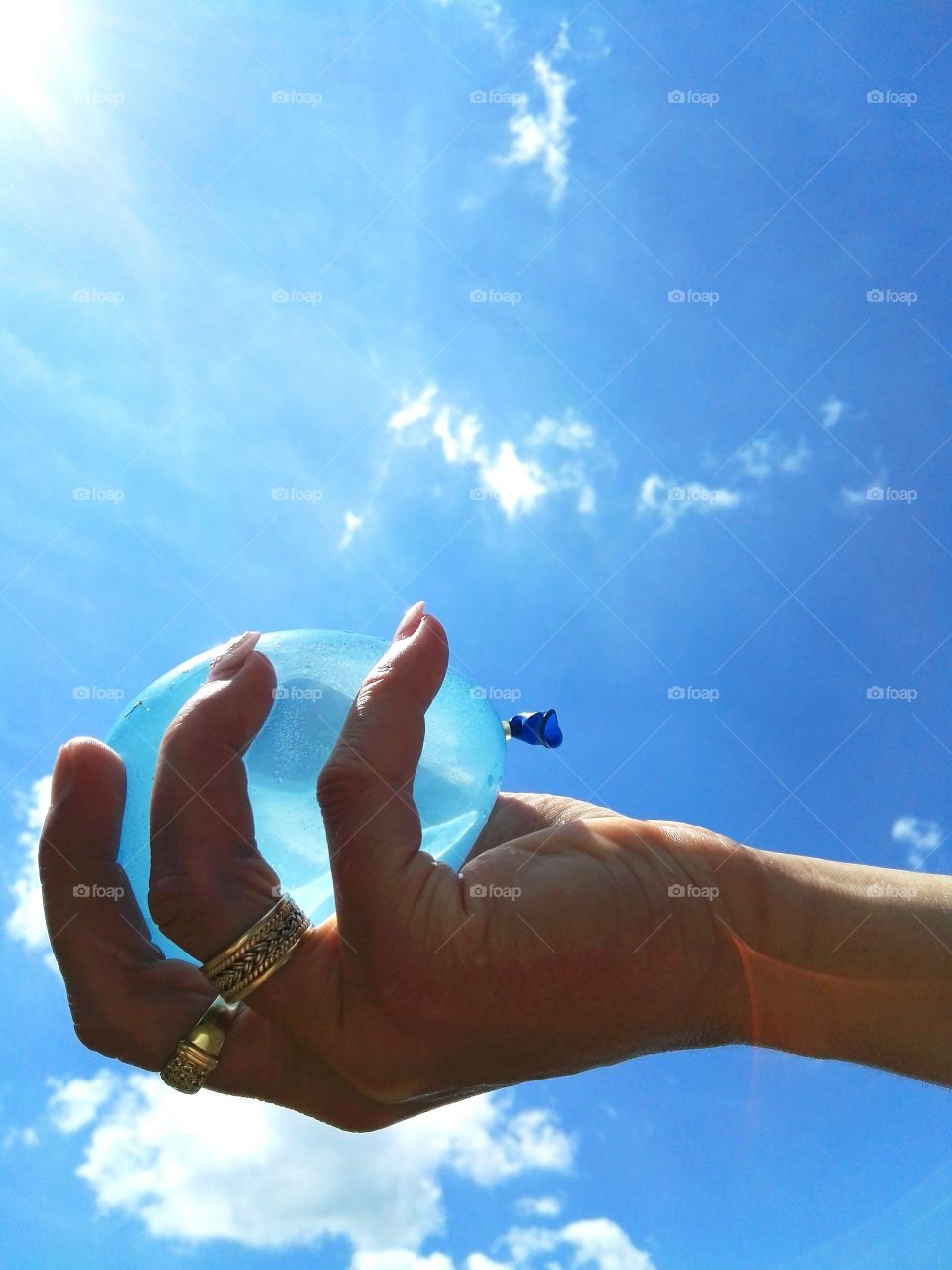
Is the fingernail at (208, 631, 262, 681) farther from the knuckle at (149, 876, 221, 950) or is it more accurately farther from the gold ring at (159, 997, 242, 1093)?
the gold ring at (159, 997, 242, 1093)

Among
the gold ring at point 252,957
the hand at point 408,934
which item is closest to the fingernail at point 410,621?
the hand at point 408,934

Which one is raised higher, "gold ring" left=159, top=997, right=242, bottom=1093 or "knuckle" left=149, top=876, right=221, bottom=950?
"knuckle" left=149, top=876, right=221, bottom=950

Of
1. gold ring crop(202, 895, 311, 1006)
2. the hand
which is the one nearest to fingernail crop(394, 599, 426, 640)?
the hand

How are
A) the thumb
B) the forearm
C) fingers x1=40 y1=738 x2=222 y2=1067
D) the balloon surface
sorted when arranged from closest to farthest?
the thumb, the forearm, fingers x1=40 y1=738 x2=222 y2=1067, the balloon surface

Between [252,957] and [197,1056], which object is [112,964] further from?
[252,957]

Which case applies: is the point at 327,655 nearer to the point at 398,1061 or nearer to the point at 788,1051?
the point at 398,1061

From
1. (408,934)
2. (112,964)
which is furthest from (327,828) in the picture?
(112,964)
